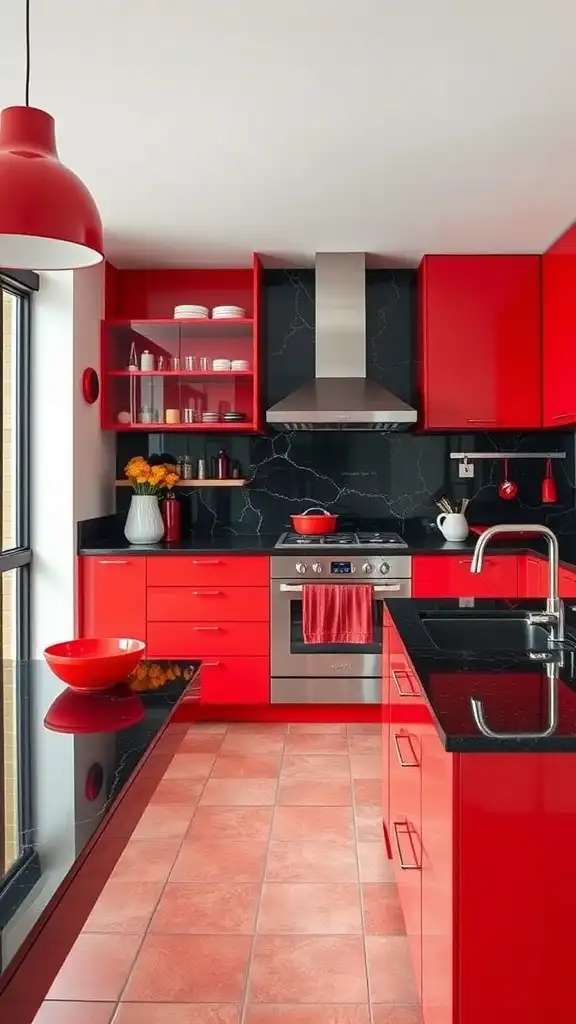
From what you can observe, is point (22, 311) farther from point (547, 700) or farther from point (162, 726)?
point (547, 700)

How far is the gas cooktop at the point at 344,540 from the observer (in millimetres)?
4234

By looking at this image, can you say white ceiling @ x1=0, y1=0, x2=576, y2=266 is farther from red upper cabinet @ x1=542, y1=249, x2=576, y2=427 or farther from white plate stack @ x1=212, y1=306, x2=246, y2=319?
white plate stack @ x1=212, y1=306, x2=246, y2=319

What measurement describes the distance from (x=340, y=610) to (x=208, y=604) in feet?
2.18

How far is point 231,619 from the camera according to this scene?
424cm

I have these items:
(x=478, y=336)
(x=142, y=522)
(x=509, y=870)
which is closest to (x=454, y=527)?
(x=478, y=336)

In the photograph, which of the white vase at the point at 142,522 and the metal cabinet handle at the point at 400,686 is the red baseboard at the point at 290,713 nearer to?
the white vase at the point at 142,522

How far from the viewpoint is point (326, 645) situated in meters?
4.24

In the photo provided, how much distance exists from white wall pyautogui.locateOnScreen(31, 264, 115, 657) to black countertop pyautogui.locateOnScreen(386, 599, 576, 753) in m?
2.36

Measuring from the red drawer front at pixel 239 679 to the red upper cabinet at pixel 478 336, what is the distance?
1571 mm

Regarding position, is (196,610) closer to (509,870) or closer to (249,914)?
(249,914)

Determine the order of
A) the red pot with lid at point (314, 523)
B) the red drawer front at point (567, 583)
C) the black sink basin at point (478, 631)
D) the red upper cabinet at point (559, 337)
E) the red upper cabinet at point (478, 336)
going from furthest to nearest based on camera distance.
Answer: the red pot with lid at point (314, 523)
the red upper cabinet at point (478, 336)
the red upper cabinet at point (559, 337)
the red drawer front at point (567, 583)
the black sink basin at point (478, 631)

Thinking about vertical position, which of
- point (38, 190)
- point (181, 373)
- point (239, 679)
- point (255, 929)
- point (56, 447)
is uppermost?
point (181, 373)

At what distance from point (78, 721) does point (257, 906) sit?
128 centimetres

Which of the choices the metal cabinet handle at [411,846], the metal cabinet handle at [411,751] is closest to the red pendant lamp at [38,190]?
the metal cabinet handle at [411,751]
